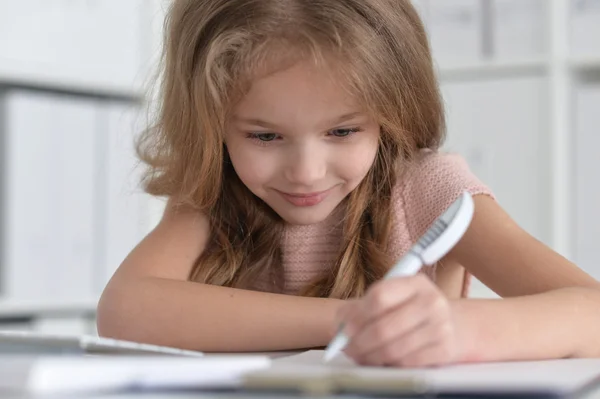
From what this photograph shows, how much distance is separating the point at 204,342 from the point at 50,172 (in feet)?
4.35

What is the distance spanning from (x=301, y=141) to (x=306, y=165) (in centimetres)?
2

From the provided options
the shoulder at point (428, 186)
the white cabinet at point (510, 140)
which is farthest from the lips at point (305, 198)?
the white cabinet at point (510, 140)

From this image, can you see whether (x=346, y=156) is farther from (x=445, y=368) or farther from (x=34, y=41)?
(x=34, y=41)

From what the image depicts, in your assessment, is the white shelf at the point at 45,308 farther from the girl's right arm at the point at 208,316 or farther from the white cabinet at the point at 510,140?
the girl's right arm at the point at 208,316

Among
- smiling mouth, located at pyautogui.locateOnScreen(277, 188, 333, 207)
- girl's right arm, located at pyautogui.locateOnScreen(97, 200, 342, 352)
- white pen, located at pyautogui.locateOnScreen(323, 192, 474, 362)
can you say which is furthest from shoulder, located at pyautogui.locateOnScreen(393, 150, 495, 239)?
white pen, located at pyautogui.locateOnScreen(323, 192, 474, 362)

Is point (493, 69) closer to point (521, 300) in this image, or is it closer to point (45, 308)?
point (45, 308)

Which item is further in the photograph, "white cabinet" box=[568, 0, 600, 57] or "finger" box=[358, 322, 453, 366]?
"white cabinet" box=[568, 0, 600, 57]

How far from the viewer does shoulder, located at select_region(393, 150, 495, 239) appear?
3.30ft

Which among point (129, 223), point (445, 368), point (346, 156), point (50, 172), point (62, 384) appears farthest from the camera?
point (129, 223)

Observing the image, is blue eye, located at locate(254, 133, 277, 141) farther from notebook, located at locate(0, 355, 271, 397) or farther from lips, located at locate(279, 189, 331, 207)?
notebook, located at locate(0, 355, 271, 397)

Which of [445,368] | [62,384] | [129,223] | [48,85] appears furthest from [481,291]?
[62,384]

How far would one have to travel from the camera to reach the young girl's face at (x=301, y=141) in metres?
0.88

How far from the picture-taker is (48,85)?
6.89ft

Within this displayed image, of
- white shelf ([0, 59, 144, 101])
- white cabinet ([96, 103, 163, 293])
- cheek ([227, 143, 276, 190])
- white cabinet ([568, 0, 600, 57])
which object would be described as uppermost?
white cabinet ([568, 0, 600, 57])
